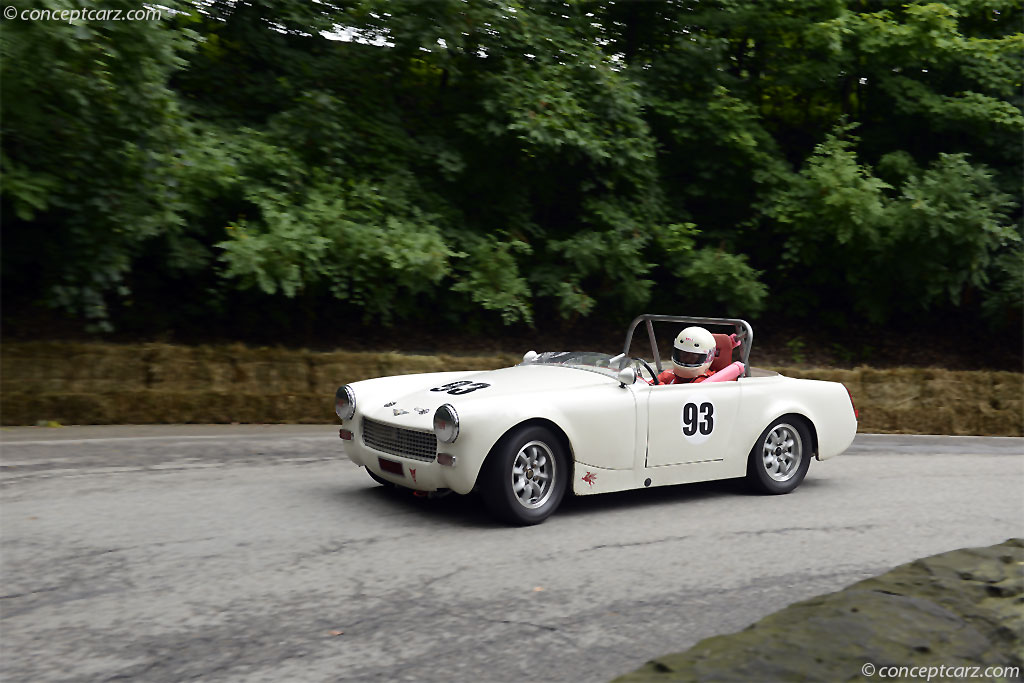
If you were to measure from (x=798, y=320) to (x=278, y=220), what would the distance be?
37.3ft

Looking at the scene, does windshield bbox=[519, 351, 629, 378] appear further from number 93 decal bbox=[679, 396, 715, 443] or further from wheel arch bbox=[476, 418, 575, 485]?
wheel arch bbox=[476, 418, 575, 485]

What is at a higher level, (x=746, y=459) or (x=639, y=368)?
(x=639, y=368)

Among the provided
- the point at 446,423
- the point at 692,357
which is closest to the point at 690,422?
the point at 692,357

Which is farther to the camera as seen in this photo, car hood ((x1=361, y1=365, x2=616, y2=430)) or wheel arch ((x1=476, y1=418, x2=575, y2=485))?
car hood ((x1=361, y1=365, x2=616, y2=430))

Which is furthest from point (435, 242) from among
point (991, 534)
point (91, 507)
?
point (991, 534)

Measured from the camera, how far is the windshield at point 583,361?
7.59 meters

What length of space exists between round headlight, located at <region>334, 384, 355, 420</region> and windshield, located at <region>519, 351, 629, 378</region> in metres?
1.64

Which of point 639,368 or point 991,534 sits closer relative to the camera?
point 991,534

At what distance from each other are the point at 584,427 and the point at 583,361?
1.12 metres

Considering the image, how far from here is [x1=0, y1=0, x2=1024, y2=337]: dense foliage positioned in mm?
11258

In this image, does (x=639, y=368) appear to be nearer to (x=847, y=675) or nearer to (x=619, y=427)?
(x=619, y=427)

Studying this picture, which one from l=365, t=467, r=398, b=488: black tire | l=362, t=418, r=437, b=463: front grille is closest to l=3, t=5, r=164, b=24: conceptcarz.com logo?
l=362, t=418, r=437, b=463: front grille

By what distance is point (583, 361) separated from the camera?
7.84 metres

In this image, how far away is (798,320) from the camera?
19734 millimetres
